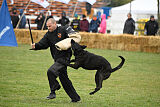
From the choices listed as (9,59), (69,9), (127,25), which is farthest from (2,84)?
(69,9)

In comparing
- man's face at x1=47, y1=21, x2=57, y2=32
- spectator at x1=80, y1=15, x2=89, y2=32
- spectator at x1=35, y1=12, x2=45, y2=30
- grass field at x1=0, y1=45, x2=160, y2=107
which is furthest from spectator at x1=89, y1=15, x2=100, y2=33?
man's face at x1=47, y1=21, x2=57, y2=32

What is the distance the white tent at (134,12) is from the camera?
31547 millimetres

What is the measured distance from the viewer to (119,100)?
9039mm

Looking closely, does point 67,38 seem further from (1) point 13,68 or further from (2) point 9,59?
(2) point 9,59

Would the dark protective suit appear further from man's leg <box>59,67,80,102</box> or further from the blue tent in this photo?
the blue tent

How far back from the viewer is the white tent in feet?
104

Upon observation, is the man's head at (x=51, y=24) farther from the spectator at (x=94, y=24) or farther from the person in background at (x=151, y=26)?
the spectator at (x=94, y=24)

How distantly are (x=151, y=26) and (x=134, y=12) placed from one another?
372 inches

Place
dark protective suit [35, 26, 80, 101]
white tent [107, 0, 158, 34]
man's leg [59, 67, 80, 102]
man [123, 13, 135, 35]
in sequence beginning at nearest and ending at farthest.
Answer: dark protective suit [35, 26, 80, 101] → man's leg [59, 67, 80, 102] → man [123, 13, 135, 35] → white tent [107, 0, 158, 34]

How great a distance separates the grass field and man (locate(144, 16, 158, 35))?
5.60m

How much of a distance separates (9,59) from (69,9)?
2188 cm

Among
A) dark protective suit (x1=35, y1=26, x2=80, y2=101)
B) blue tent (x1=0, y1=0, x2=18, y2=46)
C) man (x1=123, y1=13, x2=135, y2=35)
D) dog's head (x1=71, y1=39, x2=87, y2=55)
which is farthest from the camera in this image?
man (x1=123, y1=13, x2=135, y2=35)

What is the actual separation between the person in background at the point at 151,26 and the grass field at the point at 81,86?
560 cm

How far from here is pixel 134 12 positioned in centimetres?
3172
